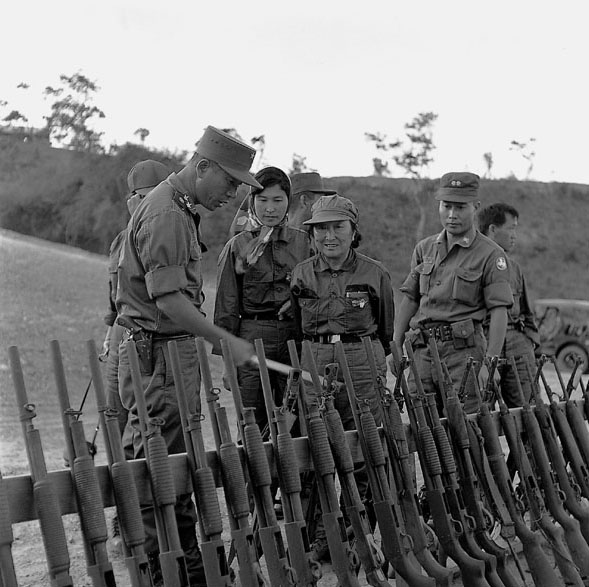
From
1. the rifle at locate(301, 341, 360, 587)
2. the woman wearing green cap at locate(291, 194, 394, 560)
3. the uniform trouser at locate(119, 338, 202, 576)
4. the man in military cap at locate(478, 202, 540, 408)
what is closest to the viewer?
the rifle at locate(301, 341, 360, 587)

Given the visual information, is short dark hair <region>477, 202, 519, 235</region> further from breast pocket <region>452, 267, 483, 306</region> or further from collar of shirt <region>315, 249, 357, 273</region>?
collar of shirt <region>315, 249, 357, 273</region>

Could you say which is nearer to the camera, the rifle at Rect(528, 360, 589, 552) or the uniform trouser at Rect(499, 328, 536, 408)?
the rifle at Rect(528, 360, 589, 552)

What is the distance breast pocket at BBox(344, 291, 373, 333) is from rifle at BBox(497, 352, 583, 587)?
797 mm

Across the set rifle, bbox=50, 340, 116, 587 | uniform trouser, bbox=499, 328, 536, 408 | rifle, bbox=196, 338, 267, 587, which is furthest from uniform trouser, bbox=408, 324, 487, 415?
rifle, bbox=50, 340, 116, 587

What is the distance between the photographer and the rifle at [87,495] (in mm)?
2756

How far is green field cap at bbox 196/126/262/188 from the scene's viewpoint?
3.97 m

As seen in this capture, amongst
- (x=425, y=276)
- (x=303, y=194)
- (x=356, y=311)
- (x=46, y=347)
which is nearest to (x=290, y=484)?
(x=356, y=311)

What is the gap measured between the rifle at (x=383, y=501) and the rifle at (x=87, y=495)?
45.7 inches

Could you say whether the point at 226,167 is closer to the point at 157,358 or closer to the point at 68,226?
the point at 157,358

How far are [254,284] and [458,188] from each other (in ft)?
4.67

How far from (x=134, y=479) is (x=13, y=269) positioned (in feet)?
66.6

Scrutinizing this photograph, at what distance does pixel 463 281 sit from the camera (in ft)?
18.5

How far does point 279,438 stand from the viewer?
3.35m

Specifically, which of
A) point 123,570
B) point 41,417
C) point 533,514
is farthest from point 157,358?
point 41,417
